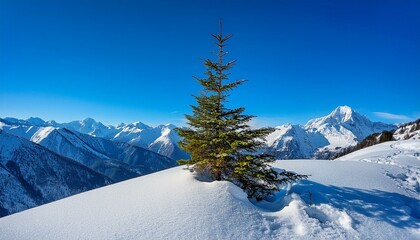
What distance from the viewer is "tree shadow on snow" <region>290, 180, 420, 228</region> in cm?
1176

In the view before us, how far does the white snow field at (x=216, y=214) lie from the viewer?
9.91 metres

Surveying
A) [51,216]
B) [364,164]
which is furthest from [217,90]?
[364,164]

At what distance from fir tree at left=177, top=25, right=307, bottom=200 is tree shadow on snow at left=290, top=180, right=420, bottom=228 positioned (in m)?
1.21

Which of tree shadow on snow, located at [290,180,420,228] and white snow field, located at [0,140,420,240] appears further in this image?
tree shadow on snow, located at [290,180,420,228]

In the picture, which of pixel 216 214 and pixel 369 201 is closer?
pixel 216 214

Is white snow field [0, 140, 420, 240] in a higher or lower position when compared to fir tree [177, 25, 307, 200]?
lower

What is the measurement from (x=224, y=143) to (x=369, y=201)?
7.36 meters

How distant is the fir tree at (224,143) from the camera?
13.9 meters

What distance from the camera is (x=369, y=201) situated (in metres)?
13.1

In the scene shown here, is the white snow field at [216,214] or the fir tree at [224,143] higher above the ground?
the fir tree at [224,143]

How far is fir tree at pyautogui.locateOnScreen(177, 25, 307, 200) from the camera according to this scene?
13891 mm

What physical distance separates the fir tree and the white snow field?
1046 mm

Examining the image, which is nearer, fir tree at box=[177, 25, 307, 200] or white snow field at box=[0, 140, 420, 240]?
white snow field at box=[0, 140, 420, 240]

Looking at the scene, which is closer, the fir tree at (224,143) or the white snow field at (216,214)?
the white snow field at (216,214)
